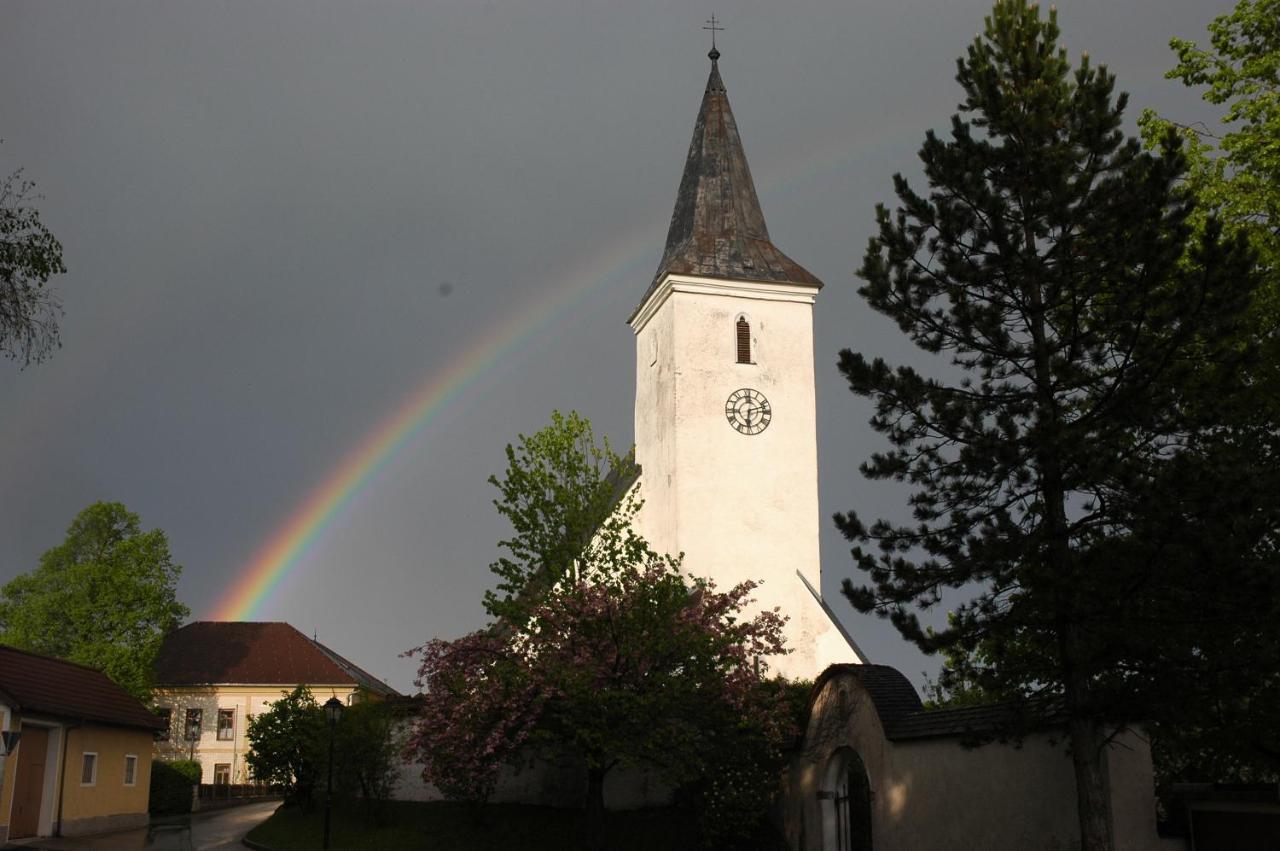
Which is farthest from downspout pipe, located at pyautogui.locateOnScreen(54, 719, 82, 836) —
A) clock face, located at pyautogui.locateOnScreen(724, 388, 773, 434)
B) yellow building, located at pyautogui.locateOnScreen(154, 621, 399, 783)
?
yellow building, located at pyautogui.locateOnScreen(154, 621, 399, 783)

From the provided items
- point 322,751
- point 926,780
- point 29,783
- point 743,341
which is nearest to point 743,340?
point 743,341

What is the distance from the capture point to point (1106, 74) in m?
17.2

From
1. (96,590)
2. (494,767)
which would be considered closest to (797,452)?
(494,767)

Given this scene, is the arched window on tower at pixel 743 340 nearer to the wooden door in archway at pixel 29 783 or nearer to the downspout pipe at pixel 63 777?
the downspout pipe at pixel 63 777

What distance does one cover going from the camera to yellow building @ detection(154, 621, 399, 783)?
67.1 m

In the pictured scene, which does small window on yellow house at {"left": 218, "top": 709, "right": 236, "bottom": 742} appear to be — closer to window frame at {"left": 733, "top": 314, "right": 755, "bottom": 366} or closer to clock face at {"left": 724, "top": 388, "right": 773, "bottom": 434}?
clock face at {"left": 724, "top": 388, "right": 773, "bottom": 434}

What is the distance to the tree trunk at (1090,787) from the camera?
50.0ft

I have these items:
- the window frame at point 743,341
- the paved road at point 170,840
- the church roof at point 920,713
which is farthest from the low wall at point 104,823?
the window frame at point 743,341

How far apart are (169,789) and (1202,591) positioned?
37.9 meters

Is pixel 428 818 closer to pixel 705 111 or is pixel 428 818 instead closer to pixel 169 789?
pixel 169 789

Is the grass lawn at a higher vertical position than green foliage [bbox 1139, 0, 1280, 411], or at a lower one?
lower

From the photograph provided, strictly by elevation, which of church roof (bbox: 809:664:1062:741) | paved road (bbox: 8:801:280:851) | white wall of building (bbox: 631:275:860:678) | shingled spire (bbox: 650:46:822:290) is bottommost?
paved road (bbox: 8:801:280:851)

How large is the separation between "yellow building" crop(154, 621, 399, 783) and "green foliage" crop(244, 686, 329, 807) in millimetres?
27404

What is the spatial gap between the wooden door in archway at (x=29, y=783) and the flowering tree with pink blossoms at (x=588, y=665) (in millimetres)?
9742
